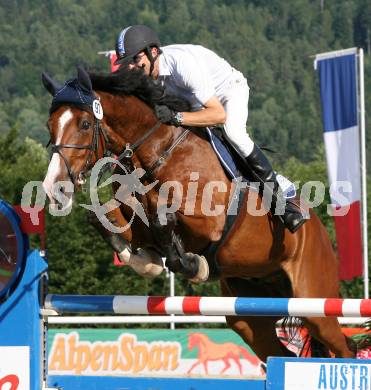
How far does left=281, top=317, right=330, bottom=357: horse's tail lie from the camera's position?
18.7 feet

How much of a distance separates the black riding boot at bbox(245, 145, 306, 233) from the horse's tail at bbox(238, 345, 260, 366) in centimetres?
492

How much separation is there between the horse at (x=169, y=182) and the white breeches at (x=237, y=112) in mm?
171

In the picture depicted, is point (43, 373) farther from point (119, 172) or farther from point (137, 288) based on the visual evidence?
point (137, 288)

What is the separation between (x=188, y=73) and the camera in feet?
15.7

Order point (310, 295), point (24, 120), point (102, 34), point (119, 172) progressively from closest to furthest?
point (119, 172) < point (310, 295) < point (24, 120) < point (102, 34)

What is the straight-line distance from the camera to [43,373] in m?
4.16

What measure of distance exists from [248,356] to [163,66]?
5.77 metres

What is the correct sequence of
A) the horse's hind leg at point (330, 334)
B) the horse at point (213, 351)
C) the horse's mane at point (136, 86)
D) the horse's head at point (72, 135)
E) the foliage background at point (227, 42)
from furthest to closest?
the foliage background at point (227, 42)
the horse at point (213, 351)
the horse's hind leg at point (330, 334)
the horse's mane at point (136, 86)
the horse's head at point (72, 135)

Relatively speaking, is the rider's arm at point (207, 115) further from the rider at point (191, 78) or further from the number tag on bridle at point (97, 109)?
the number tag on bridle at point (97, 109)

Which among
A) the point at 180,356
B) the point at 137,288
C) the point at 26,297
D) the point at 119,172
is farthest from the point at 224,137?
the point at 137,288

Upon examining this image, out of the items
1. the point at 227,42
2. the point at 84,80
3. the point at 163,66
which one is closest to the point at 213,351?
the point at 163,66

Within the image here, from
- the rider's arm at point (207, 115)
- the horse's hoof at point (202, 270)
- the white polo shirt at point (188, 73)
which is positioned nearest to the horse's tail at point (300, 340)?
the horse's hoof at point (202, 270)

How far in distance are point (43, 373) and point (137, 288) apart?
17.2 m

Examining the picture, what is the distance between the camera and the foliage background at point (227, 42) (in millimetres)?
96125
